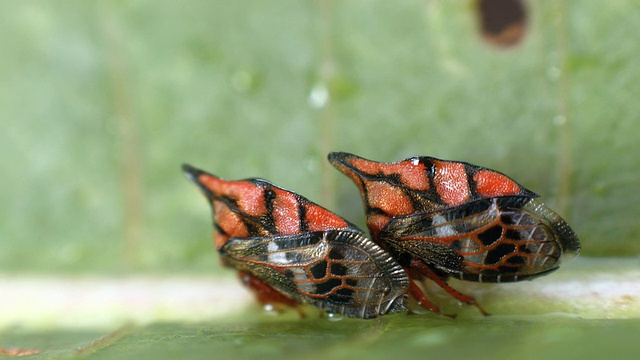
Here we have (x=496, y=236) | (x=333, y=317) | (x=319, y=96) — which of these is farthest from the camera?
(x=319, y=96)

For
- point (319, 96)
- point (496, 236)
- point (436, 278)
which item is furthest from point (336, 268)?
point (319, 96)

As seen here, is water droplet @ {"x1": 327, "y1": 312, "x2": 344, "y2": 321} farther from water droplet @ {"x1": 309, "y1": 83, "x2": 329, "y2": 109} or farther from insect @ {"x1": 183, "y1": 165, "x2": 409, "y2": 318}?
water droplet @ {"x1": 309, "y1": 83, "x2": 329, "y2": 109}

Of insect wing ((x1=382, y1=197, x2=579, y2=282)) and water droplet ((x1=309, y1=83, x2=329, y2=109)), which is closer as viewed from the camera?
insect wing ((x1=382, y1=197, x2=579, y2=282))

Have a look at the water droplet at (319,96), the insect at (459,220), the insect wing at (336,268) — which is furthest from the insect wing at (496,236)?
the water droplet at (319,96)

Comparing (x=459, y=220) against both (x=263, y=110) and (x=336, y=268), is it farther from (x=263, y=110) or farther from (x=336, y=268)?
(x=263, y=110)

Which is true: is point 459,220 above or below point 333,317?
above

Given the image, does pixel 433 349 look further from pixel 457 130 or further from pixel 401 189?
pixel 457 130

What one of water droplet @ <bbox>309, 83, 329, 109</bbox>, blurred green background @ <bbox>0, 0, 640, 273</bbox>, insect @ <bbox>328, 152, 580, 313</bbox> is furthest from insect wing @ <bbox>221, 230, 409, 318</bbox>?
water droplet @ <bbox>309, 83, 329, 109</bbox>

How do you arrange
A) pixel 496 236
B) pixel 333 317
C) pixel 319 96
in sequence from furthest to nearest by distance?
pixel 319 96 → pixel 333 317 → pixel 496 236
